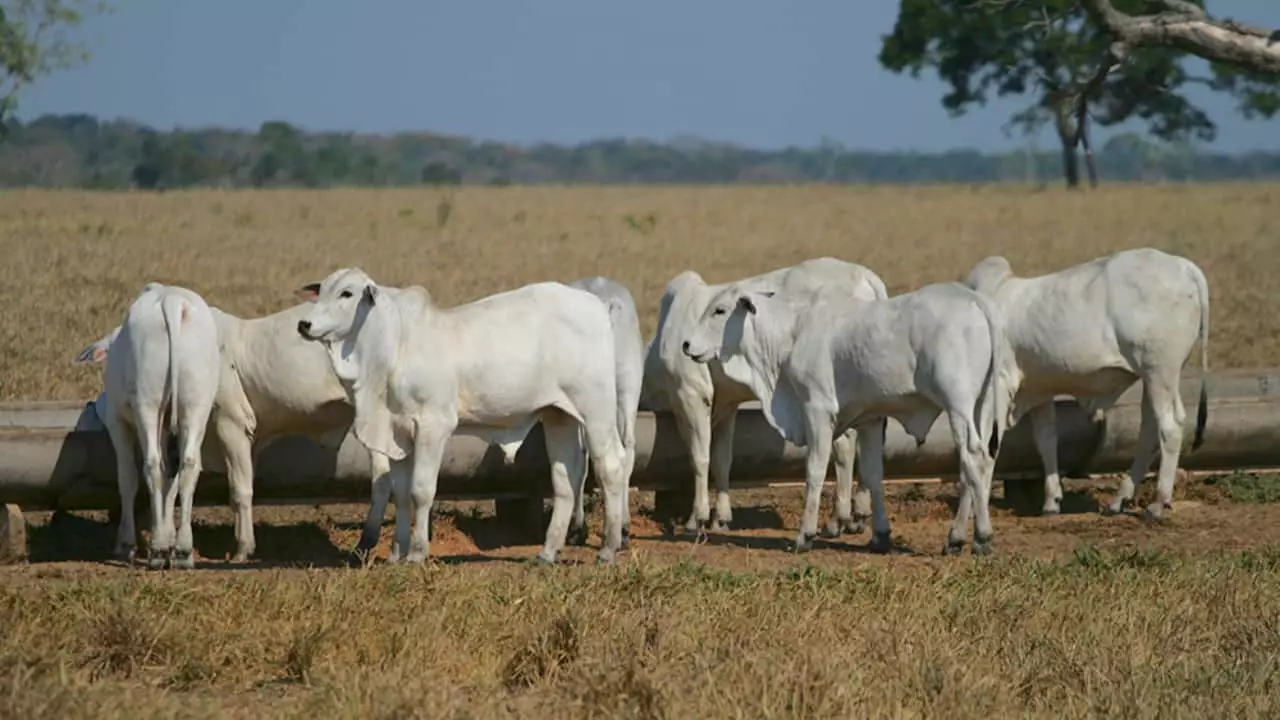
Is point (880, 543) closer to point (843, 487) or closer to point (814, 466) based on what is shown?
point (814, 466)

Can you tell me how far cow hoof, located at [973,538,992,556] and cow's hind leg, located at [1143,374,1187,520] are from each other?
1867 millimetres

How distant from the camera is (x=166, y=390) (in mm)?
11289

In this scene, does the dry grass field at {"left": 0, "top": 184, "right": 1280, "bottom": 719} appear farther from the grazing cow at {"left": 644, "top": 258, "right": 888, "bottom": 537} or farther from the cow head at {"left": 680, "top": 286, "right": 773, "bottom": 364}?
the cow head at {"left": 680, "top": 286, "right": 773, "bottom": 364}

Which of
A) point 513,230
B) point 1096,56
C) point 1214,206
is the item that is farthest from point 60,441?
point 1096,56

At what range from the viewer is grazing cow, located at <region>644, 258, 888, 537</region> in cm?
1296

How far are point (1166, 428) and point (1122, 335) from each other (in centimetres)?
65

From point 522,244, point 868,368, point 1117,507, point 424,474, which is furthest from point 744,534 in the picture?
point 522,244

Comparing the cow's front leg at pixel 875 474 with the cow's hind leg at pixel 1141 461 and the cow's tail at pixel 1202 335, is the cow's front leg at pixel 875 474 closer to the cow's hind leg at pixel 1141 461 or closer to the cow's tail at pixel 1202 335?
the cow's hind leg at pixel 1141 461

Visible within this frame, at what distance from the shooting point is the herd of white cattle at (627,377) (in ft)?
36.4

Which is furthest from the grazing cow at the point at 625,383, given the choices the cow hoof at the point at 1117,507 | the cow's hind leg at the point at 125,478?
the cow hoof at the point at 1117,507

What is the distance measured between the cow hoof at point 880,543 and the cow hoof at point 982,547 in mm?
618

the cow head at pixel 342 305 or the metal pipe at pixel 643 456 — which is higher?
the cow head at pixel 342 305

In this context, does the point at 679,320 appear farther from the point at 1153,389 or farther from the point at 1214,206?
the point at 1214,206

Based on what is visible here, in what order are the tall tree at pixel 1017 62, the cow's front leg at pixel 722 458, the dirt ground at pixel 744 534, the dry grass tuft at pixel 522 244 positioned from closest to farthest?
the dirt ground at pixel 744 534, the cow's front leg at pixel 722 458, the dry grass tuft at pixel 522 244, the tall tree at pixel 1017 62
